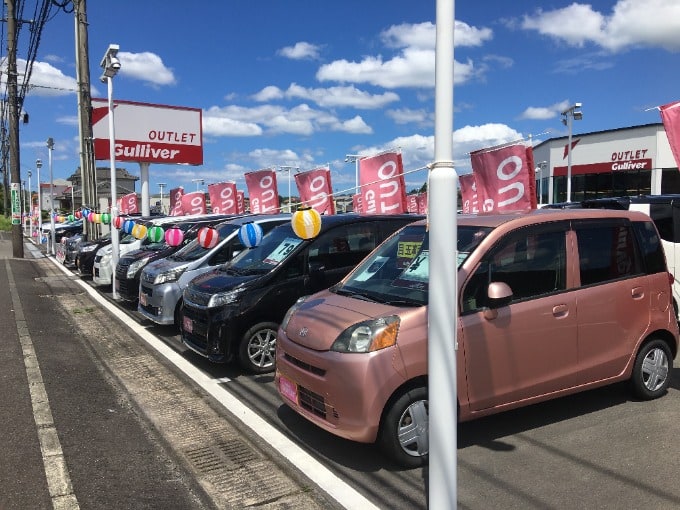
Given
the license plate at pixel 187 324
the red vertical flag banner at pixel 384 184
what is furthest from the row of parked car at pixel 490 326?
the red vertical flag banner at pixel 384 184

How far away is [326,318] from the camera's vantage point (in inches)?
171

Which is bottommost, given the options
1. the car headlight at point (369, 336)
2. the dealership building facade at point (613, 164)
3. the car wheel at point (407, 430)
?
the car wheel at point (407, 430)

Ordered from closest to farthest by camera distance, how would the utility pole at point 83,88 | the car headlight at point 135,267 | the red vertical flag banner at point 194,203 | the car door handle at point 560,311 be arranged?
1. the car door handle at point 560,311
2. the car headlight at point 135,267
3. the utility pole at point 83,88
4. the red vertical flag banner at point 194,203

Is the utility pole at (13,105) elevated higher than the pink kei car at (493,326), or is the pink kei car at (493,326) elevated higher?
the utility pole at (13,105)

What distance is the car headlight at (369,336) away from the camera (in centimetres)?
392

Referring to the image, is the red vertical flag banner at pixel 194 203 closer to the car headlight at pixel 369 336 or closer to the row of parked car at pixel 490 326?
the row of parked car at pixel 490 326

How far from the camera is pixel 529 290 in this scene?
177 inches

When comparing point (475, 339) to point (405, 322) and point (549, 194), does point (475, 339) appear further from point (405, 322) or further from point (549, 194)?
point (549, 194)

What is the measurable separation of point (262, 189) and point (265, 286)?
9.87 metres

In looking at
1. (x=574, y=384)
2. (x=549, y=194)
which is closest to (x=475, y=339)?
(x=574, y=384)

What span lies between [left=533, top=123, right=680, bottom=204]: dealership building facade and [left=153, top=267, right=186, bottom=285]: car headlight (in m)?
24.1

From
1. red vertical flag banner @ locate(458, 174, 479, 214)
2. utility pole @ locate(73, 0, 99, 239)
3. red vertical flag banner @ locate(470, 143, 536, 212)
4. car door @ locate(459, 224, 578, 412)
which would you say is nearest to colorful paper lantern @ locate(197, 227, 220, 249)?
red vertical flag banner @ locate(470, 143, 536, 212)

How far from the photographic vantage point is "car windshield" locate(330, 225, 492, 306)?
4396 mm

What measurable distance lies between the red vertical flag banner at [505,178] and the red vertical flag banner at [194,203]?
46.0 feet
